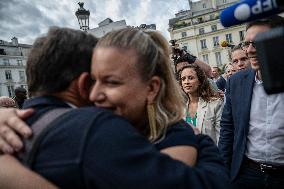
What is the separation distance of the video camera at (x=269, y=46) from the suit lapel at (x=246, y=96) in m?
2.09

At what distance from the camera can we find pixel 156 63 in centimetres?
159

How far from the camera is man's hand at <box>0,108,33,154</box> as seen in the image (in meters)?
1.23

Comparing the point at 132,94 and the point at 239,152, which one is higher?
the point at 132,94

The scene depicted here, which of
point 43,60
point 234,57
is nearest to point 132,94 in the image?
Result: point 43,60

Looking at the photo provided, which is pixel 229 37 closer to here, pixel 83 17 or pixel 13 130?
pixel 83 17

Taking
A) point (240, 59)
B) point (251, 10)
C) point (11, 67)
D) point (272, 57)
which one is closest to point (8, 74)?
point (11, 67)

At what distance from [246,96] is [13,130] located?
233 centimetres

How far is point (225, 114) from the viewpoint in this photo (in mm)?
3396

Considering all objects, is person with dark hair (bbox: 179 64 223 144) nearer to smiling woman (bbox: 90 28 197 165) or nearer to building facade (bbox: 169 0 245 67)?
smiling woman (bbox: 90 28 197 165)

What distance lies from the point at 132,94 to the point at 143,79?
10cm

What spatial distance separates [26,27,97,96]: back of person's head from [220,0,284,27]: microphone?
66 cm

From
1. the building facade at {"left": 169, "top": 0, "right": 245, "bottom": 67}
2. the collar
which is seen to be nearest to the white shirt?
the collar

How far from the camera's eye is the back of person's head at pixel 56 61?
1.38m

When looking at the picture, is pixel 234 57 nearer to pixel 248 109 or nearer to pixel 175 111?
pixel 248 109
